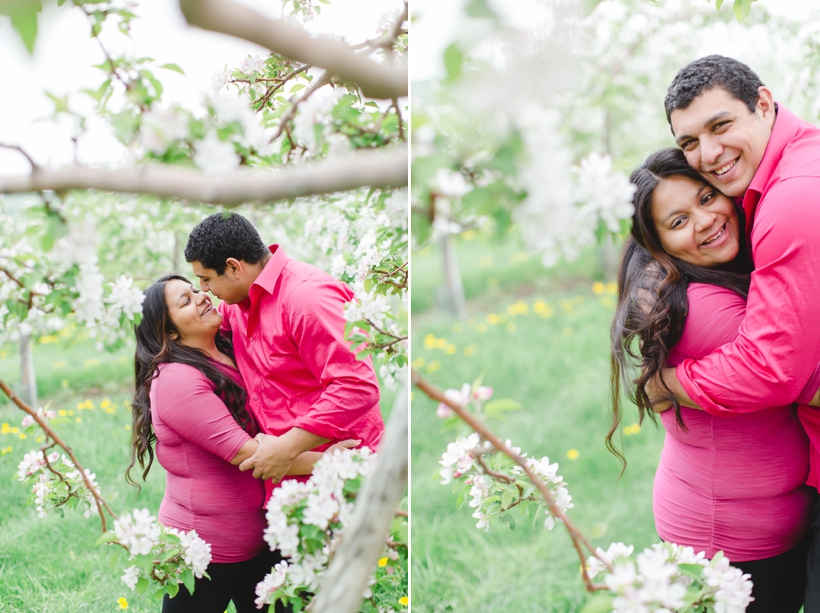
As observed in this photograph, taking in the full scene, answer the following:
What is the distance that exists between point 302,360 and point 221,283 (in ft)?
1.10

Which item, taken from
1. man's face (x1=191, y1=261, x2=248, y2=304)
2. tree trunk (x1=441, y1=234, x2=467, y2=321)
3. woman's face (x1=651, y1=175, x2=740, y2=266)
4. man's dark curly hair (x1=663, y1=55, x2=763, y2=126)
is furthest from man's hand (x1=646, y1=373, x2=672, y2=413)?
tree trunk (x1=441, y1=234, x2=467, y2=321)

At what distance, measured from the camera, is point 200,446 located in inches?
71.4

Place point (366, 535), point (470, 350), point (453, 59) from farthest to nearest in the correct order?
point (470, 350)
point (366, 535)
point (453, 59)

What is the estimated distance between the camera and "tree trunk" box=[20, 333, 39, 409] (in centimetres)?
299

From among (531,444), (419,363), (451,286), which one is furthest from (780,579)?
(451,286)

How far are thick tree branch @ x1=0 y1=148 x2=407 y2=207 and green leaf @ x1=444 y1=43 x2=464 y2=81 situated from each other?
0.17 m

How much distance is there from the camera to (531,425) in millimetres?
3705

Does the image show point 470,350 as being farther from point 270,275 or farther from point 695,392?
point 695,392

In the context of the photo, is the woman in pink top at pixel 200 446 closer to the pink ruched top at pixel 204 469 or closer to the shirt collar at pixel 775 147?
the pink ruched top at pixel 204 469

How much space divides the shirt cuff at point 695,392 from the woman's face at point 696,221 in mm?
264

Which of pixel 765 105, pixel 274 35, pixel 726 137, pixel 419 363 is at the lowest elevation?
pixel 274 35

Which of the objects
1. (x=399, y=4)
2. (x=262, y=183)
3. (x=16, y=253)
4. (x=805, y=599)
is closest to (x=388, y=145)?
(x=399, y=4)

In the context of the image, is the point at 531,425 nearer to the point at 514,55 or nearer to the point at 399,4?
the point at 399,4

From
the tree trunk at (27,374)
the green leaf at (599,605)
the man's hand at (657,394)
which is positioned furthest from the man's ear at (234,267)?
the tree trunk at (27,374)
